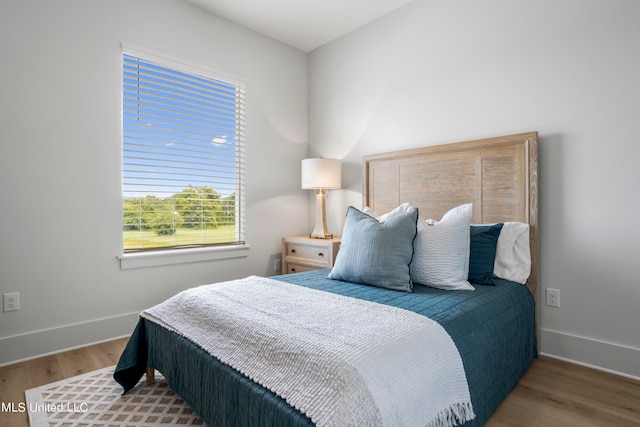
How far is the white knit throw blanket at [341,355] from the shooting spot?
1063 mm

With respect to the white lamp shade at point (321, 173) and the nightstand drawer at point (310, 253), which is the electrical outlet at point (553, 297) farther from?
the white lamp shade at point (321, 173)

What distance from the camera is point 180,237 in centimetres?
304

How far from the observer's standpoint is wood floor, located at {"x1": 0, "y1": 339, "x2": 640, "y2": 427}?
1.65m

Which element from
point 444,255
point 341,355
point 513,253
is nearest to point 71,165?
point 341,355

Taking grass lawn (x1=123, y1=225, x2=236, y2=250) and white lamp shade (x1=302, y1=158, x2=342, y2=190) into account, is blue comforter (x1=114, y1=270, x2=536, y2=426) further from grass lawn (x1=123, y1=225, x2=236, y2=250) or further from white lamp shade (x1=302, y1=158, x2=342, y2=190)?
white lamp shade (x1=302, y1=158, x2=342, y2=190)

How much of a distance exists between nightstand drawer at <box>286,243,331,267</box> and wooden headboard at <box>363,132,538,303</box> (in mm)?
609

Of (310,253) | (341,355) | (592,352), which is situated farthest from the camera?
(310,253)

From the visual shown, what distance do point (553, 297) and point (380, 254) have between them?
1223mm

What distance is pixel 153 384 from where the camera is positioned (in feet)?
6.50

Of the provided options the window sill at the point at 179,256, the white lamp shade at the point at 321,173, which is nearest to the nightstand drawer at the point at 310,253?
the window sill at the point at 179,256

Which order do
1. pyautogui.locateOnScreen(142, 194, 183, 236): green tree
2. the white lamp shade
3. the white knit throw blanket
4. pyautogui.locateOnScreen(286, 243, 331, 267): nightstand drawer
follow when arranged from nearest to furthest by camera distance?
the white knit throw blanket → pyautogui.locateOnScreen(142, 194, 183, 236): green tree → pyautogui.locateOnScreen(286, 243, 331, 267): nightstand drawer → the white lamp shade

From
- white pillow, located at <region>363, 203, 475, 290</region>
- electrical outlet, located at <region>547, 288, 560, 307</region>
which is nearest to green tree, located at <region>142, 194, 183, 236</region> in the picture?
white pillow, located at <region>363, 203, 475, 290</region>

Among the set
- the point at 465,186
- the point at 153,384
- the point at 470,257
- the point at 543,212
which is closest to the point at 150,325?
the point at 153,384

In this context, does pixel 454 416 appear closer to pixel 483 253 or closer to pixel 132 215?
pixel 483 253
